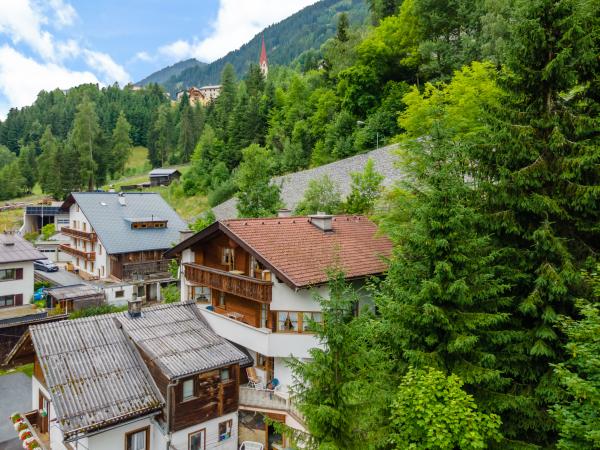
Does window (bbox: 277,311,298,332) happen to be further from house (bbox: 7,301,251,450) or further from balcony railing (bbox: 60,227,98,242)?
balcony railing (bbox: 60,227,98,242)

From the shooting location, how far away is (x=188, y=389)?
52.7 ft

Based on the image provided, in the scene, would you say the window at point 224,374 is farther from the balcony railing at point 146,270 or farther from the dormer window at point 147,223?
the dormer window at point 147,223

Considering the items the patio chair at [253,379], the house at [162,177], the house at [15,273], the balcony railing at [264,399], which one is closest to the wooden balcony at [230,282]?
the patio chair at [253,379]

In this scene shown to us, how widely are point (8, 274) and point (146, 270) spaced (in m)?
10.6

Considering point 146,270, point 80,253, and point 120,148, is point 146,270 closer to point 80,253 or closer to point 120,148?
point 80,253

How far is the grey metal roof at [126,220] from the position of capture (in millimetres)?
38531

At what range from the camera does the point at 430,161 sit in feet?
38.3

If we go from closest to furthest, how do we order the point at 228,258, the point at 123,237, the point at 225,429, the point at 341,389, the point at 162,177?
the point at 341,389
the point at 225,429
the point at 228,258
the point at 123,237
the point at 162,177

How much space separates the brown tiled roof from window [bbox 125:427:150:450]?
7.93 m

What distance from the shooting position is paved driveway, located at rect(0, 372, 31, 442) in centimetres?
1928

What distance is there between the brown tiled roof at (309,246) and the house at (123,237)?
69.6ft

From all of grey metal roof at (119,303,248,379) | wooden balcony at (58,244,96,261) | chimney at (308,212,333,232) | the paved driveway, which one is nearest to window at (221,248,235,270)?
grey metal roof at (119,303,248,379)

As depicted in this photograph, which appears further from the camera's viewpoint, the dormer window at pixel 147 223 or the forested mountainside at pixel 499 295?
the dormer window at pixel 147 223

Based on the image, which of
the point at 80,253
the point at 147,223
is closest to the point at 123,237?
the point at 147,223
